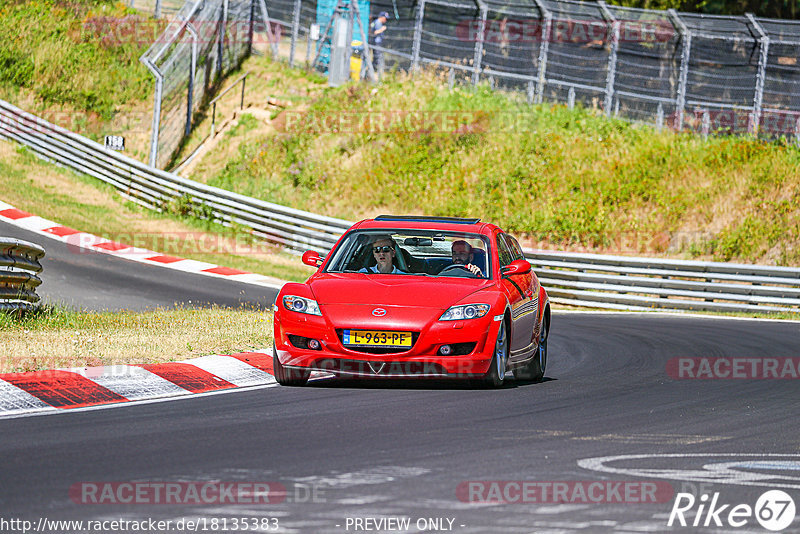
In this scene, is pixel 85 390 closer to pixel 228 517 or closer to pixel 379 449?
pixel 379 449

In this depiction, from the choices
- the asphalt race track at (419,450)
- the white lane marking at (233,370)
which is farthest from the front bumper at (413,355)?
the white lane marking at (233,370)

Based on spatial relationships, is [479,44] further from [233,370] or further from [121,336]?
A: [233,370]

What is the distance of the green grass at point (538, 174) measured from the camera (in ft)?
90.5

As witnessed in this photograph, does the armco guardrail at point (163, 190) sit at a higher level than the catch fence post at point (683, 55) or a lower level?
lower

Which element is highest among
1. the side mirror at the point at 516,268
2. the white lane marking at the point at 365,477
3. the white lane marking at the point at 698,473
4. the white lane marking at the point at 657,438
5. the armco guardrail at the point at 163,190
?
the side mirror at the point at 516,268

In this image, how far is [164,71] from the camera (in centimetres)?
3203

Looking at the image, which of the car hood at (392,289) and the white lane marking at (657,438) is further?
the car hood at (392,289)

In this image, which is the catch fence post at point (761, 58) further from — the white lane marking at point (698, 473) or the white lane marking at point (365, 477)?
the white lane marking at point (365, 477)

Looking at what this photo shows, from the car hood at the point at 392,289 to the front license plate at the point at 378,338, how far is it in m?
0.30

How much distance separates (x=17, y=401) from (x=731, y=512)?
195 inches

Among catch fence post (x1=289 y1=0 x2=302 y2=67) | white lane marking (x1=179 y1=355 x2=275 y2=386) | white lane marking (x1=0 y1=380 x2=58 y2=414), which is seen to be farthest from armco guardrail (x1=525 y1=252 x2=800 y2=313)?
white lane marking (x1=0 y1=380 x2=58 y2=414)

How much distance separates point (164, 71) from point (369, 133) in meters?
5.93

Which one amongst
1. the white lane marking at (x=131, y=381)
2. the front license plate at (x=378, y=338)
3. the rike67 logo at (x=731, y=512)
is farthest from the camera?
the front license plate at (x=378, y=338)

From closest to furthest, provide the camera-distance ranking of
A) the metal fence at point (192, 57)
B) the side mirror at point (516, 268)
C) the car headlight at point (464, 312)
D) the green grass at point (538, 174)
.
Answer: the car headlight at point (464, 312) → the side mirror at point (516, 268) → the green grass at point (538, 174) → the metal fence at point (192, 57)
